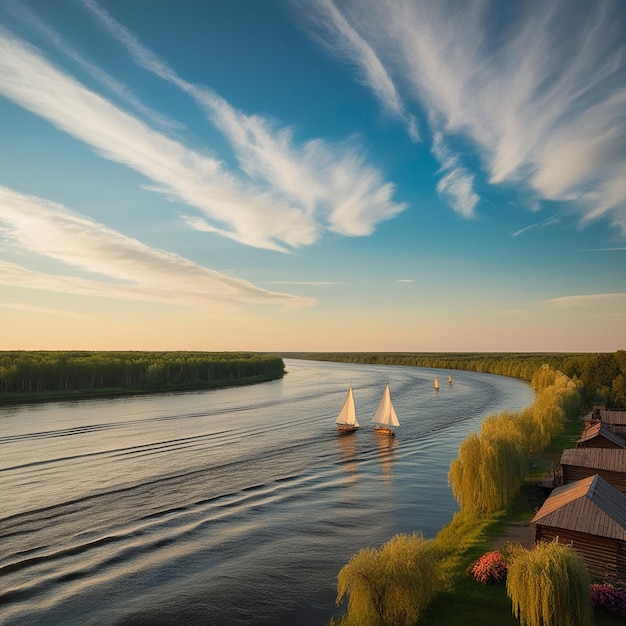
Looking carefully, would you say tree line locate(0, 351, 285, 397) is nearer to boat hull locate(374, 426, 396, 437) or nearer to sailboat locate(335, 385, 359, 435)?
sailboat locate(335, 385, 359, 435)

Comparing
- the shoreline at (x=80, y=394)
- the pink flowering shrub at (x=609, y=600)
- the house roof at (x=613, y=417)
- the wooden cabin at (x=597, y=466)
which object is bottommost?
the pink flowering shrub at (x=609, y=600)

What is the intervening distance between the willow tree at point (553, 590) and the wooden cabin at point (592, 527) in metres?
4.99

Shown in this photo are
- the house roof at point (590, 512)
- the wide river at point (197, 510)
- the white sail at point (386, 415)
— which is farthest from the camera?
the white sail at point (386, 415)

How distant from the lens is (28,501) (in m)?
41.3

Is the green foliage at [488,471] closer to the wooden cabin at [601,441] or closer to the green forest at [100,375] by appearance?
the wooden cabin at [601,441]

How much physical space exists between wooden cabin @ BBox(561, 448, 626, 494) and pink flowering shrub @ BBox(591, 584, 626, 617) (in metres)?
17.5

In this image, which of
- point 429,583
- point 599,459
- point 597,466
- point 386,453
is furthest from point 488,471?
point 386,453

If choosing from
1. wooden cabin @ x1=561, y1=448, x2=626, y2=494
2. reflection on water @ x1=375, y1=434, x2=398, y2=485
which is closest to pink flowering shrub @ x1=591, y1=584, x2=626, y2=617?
wooden cabin @ x1=561, y1=448, x2=626, y2=494

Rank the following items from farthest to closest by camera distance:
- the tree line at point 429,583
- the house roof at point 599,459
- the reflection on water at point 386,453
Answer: the reflection on water at point 386,453
the house roof at point 599,459
the tree line at point 429,583

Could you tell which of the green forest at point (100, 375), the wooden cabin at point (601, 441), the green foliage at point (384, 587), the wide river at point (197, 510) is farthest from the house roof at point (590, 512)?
the green forest at point (100, 375)

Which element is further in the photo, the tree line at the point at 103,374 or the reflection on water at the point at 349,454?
the tree line at the point at 103,374

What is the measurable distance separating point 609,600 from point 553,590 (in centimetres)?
505

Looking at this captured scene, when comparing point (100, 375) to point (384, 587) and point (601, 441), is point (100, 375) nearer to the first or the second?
point (601, 441)

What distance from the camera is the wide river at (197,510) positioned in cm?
2725
